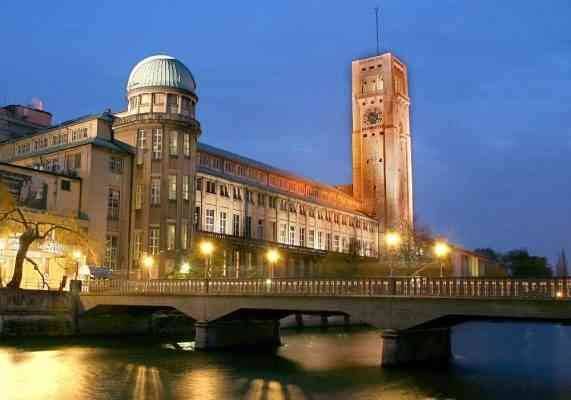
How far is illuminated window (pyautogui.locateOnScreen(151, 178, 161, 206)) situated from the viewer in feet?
242

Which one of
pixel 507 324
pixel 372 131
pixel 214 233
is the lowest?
pixel 507 324

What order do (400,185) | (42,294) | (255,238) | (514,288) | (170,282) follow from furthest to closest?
(400,185), (255,238), (42,294), (170,282), (514,288)

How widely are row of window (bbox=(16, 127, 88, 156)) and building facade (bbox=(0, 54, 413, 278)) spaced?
142mm

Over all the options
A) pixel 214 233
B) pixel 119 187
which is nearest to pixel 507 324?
pixel 214 233

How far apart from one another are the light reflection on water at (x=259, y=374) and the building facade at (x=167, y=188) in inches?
561

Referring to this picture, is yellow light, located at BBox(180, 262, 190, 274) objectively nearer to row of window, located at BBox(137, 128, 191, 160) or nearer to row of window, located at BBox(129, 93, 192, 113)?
row of window, located at BBox(137, 128, 191, 160)

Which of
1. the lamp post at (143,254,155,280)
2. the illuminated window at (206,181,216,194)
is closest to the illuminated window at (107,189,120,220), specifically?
the lamp post at (143,254,155,280)

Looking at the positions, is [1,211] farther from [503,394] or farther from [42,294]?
[503,394]

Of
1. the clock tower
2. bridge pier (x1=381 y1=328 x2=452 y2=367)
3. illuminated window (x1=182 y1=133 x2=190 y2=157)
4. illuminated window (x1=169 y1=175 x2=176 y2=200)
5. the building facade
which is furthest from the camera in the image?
the clock tower

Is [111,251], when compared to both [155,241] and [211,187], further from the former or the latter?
[211,187]

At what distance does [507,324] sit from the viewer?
99125 millimetres

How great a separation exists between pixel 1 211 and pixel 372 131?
102132 millimetres

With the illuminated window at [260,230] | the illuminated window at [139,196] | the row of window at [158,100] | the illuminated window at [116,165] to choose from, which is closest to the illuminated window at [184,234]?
the illuminated window at [139,196]

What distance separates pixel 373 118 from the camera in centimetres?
14875
